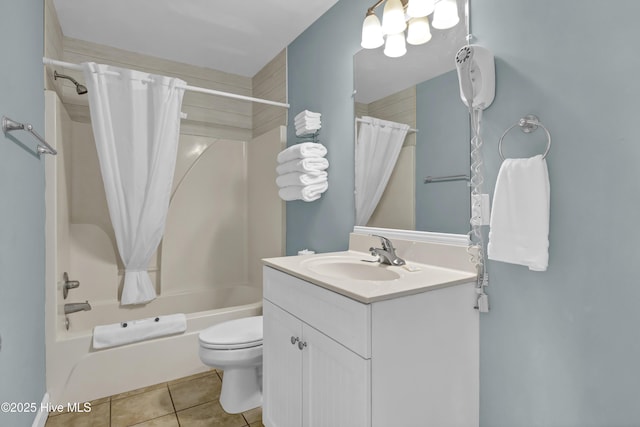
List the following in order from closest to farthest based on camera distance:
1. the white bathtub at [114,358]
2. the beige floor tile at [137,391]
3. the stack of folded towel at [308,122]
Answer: the white bathtub at [114,358]
the beige floor tile at [137,391]
the stack of folded towel at [308,122]

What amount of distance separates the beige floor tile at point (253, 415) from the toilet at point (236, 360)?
0.02 meters

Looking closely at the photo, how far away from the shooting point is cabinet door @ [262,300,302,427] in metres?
1.32

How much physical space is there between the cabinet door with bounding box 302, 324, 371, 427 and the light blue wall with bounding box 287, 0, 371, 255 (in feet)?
2.87

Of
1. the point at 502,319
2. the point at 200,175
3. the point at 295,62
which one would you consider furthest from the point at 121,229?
the point at 502,319

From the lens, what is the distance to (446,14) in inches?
51.6

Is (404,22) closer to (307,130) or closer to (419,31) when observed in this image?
(419,31)

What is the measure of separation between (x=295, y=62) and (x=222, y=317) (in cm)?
196

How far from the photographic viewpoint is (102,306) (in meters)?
2.43

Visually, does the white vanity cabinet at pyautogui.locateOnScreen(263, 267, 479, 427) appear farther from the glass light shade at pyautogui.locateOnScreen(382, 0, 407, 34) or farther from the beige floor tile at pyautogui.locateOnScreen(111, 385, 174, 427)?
the glass light shade at pyautogui.locateOnScreen(382, 0, 407, 34)

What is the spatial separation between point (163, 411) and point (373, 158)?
1.82 meters

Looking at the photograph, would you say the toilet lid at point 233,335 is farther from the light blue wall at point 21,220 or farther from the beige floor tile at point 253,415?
Answer: the light blue wall at point 21,220

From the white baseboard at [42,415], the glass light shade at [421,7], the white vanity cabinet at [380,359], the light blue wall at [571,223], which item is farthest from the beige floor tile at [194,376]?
the glass light shade at [421,7]

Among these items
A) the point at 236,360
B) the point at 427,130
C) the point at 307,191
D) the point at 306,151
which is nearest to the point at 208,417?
the point at 236,360

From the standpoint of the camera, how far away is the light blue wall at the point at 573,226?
2.89ft
